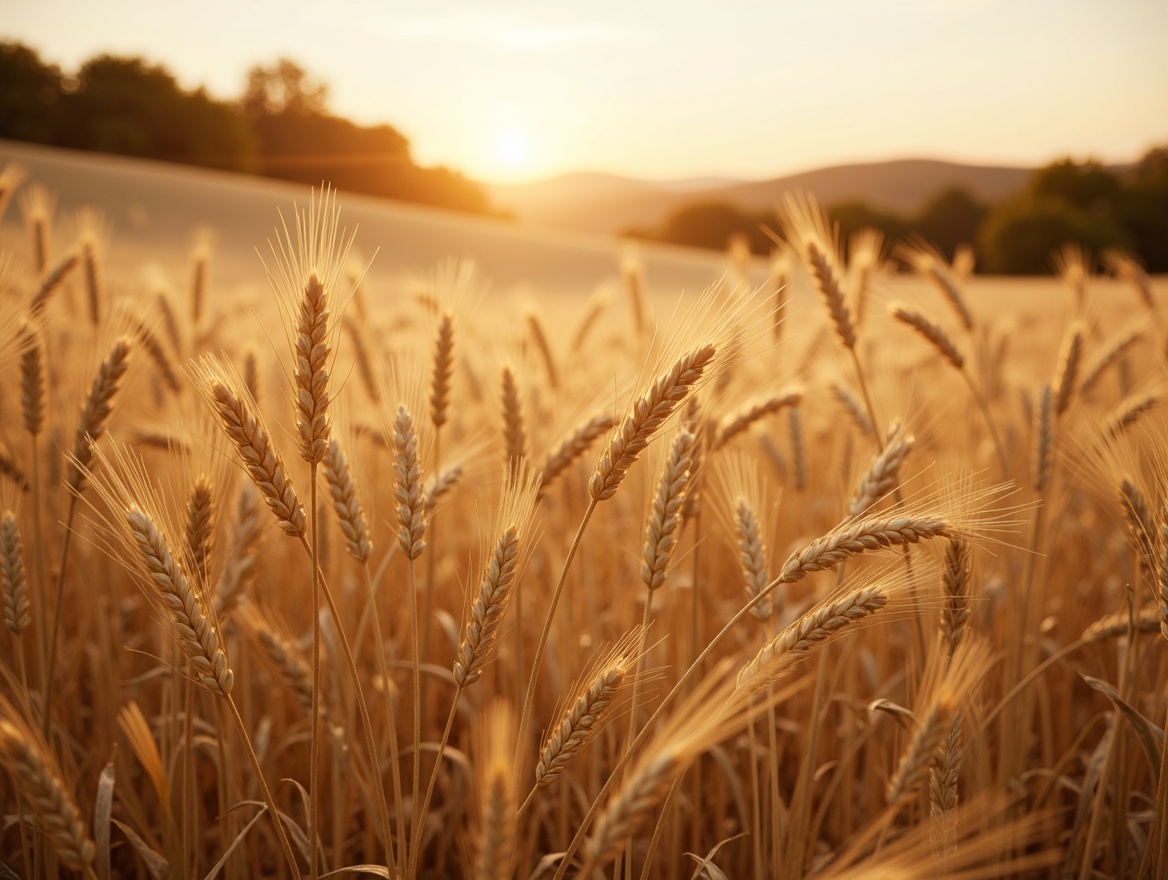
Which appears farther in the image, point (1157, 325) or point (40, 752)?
point (1157, 325)

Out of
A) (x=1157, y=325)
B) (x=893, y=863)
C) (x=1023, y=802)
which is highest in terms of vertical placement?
(x=1157, y=325)

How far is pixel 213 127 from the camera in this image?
4606 cm

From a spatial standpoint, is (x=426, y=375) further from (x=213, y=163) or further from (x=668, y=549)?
(x=213, y=163)

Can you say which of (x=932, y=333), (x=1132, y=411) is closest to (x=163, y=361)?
(x=932, y=333)

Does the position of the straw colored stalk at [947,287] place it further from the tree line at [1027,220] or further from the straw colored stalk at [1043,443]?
the tree line at [1027,220]

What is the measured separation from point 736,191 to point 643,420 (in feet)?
250

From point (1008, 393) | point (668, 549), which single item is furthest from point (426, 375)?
point (1008, 393)

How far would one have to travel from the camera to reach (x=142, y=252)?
17.2 meters

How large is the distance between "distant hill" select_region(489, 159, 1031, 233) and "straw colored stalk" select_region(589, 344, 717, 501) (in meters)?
60.9

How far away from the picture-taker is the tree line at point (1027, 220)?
4678cm

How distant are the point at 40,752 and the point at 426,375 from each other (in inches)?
36.4

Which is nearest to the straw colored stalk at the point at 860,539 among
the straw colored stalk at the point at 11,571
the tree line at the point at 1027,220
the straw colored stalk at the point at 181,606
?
the straw colored stalk at the point at 181,606

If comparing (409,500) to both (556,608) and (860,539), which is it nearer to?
(860,539)

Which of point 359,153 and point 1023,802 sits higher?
point 359,153
